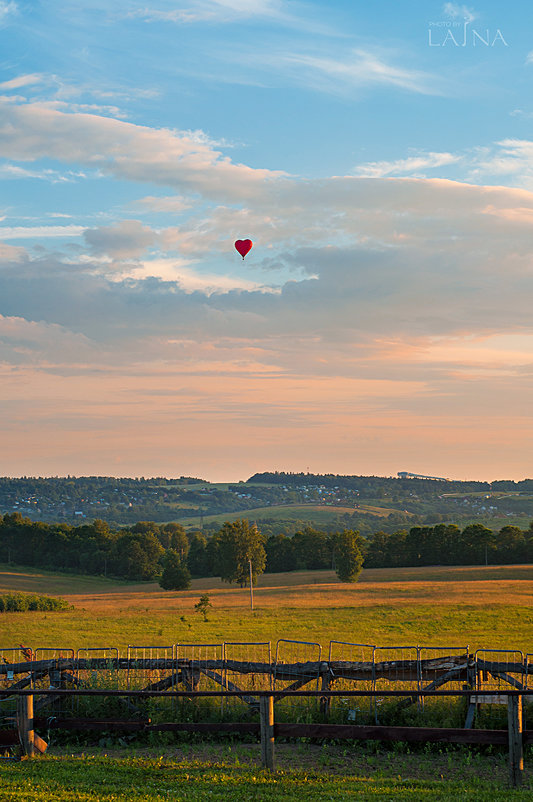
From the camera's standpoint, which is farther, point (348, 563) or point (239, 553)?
point (348, 563)

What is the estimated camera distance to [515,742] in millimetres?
13109

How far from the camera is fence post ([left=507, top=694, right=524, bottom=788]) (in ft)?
42.4

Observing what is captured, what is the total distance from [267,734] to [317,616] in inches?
1719

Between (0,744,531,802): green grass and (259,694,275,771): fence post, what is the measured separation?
9.0 inches

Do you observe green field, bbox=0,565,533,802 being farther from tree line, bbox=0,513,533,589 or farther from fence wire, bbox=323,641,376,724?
tree line, bbox=0,513,533,589

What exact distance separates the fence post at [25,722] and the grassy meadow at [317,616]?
24.6 meters

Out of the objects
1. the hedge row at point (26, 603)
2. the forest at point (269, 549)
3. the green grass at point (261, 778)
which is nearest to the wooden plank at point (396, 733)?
the green grass at point (261, 778)

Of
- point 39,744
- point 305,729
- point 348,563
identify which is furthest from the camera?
point 348,563

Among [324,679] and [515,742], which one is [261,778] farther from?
[515,742]

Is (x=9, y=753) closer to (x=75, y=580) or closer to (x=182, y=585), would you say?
(x=182, y=585)

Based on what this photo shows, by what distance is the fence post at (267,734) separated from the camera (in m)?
13.6

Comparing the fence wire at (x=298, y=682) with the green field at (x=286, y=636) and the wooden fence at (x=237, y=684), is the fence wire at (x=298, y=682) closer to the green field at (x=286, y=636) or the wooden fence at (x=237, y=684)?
the wooden fence at (x=237, y=684)

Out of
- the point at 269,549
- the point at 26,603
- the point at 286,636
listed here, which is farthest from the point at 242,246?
the point at 269,549

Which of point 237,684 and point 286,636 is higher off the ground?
point 237,684
